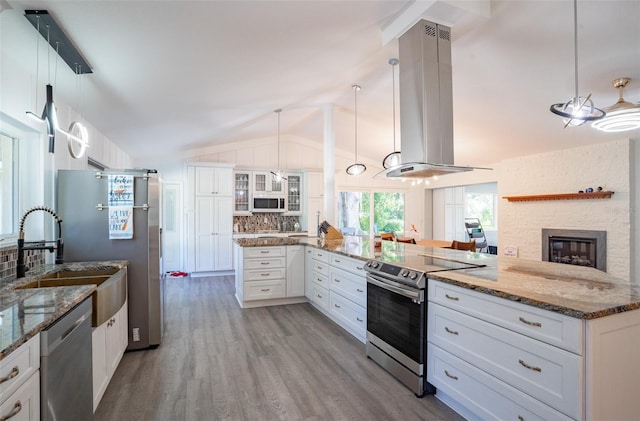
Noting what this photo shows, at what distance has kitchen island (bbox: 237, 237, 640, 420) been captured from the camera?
1.38 meters

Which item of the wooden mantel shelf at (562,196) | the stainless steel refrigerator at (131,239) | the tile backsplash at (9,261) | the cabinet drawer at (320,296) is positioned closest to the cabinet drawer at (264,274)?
the cabinet drawer at (320,296)

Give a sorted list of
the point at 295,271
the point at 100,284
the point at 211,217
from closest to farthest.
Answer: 1. the point at 100,284
2. the point at 295,271
3. the point at 211,217

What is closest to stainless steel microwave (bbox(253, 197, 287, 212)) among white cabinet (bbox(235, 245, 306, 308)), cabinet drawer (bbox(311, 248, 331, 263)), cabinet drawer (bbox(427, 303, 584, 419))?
white cabinet (bbox(235, 245, 306, 308))

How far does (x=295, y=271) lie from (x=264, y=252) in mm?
515

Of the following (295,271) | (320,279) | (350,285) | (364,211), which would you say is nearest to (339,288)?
(350,285)

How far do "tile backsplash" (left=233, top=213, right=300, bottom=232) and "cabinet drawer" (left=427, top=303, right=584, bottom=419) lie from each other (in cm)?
558

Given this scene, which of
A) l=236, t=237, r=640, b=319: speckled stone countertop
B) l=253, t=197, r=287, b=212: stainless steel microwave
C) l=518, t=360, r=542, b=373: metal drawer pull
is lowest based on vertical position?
l=518, t=360, r=542, b=373: metal drawer pull

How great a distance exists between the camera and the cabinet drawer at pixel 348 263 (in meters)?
3.04

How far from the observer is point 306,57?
3082 mm

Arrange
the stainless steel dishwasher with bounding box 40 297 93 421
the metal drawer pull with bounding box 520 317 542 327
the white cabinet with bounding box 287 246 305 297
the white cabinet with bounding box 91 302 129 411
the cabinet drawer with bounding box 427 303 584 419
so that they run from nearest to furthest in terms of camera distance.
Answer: the stainless steel dishwasher with bounding box 40 297 93 421, the cabinet drawer with bounding box 427 303 584 419, the metal drawer pull with bounding box 520 317 542 327, the white cabinet with bounding box 91 302 129 411, the white cabinet with bounding box 287 246 305 297

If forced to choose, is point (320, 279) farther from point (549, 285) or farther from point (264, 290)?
point (549, 285)

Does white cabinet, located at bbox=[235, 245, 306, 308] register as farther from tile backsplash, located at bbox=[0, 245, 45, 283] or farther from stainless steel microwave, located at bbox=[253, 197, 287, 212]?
stainless steel microwave, located at bbox=[253, 197, 287, 212]

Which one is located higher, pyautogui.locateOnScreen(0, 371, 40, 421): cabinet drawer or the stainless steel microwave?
the stainless steel microwave

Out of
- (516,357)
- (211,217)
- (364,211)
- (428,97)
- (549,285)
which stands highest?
(428,97)
